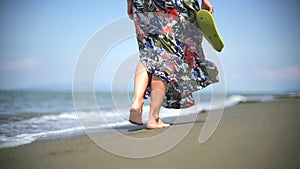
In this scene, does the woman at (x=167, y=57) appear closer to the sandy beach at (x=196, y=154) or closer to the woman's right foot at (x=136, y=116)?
the woman's right foot at (x=136, y=116)

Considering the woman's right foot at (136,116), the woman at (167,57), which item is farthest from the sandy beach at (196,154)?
the woman at (167,57)

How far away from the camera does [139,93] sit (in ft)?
6.85

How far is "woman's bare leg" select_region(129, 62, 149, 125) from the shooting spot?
6.66 feet

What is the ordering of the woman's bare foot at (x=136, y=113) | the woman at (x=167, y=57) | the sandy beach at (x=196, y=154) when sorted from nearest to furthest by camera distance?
the sandy beach at (x=196, y=154) < the woman's bare foot at (x=136, y=113) < the woman at (x=167, y=57)

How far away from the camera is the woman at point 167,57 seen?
83.7 inches

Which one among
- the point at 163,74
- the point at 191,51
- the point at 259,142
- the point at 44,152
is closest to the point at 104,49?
the point at 163,74

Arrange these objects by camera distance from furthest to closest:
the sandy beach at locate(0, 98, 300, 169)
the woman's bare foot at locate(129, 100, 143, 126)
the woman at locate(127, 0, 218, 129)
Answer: the woman at locate(127, 0, 218, 129) → the woman's bare foot at locate(129, 100, 143, 126) → the sandy beach at locate(0, 98, 300, 169)

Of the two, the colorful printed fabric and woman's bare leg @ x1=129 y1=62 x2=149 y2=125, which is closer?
woman's bare leg @ x1=129 y1=62 x2=149 y2=125

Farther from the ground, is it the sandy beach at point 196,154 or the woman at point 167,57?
the woman at point 167,57

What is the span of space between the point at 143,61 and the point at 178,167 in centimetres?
105

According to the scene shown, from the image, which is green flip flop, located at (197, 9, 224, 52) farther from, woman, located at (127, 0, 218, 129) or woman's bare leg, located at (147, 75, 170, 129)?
woman's bare leg, located at (147, 75, 170, 129)

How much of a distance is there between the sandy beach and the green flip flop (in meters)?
0.70

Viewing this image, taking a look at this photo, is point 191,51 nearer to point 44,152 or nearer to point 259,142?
point 259,142

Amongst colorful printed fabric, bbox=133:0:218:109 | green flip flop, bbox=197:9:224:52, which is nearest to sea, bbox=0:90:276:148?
colorful printed fabric, bbox=133:0:218:109
